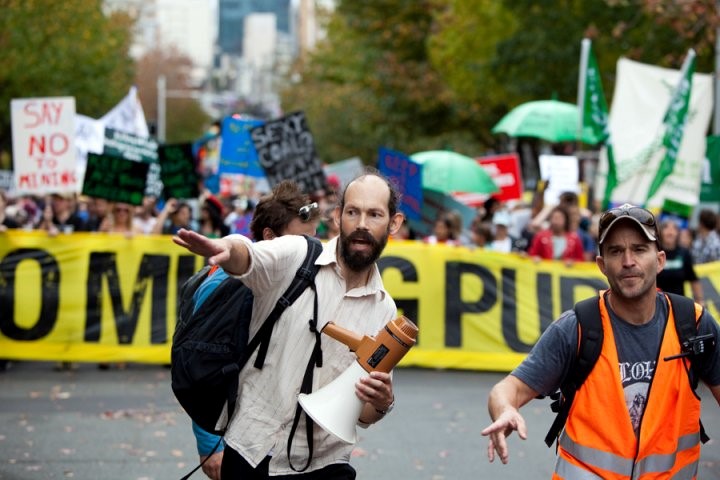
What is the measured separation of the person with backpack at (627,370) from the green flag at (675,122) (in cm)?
1109

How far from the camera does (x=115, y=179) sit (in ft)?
48.2

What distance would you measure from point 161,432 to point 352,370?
5.98 metres

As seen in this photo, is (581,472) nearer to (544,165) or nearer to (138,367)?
(138,367)

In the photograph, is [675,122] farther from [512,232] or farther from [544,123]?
[544,123]

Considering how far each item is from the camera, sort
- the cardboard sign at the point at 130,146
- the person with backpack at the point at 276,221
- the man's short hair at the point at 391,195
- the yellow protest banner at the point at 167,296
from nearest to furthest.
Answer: the man's short hair at the point at 391,195 → the person with backpack at the point at 276,221 → the yellow protest banner at the point at 167,296 → the cardboard sign at the point at 130,146

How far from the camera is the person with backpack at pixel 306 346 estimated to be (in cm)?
460

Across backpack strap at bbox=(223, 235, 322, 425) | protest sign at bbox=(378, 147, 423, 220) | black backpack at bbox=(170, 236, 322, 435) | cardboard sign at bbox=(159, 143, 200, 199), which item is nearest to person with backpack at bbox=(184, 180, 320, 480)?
black backpack at bbox=(170, 236, 322, 435)

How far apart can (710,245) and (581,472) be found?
1122cm

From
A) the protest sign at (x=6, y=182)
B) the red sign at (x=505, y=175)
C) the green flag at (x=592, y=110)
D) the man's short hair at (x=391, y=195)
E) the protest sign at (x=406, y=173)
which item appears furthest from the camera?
the protest sign at (x=6, y=182)

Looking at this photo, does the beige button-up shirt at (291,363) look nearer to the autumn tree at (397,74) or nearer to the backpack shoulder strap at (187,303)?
the backpack shoulder strap at (187,303)

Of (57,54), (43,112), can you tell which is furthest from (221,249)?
(57,54)

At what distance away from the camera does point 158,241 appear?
13883 mm

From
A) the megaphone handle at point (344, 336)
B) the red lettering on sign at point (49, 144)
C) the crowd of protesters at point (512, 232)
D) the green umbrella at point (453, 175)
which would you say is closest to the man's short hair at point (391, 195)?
the megaphone handle at point (344, 336)

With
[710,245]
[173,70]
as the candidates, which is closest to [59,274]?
[710,245]
